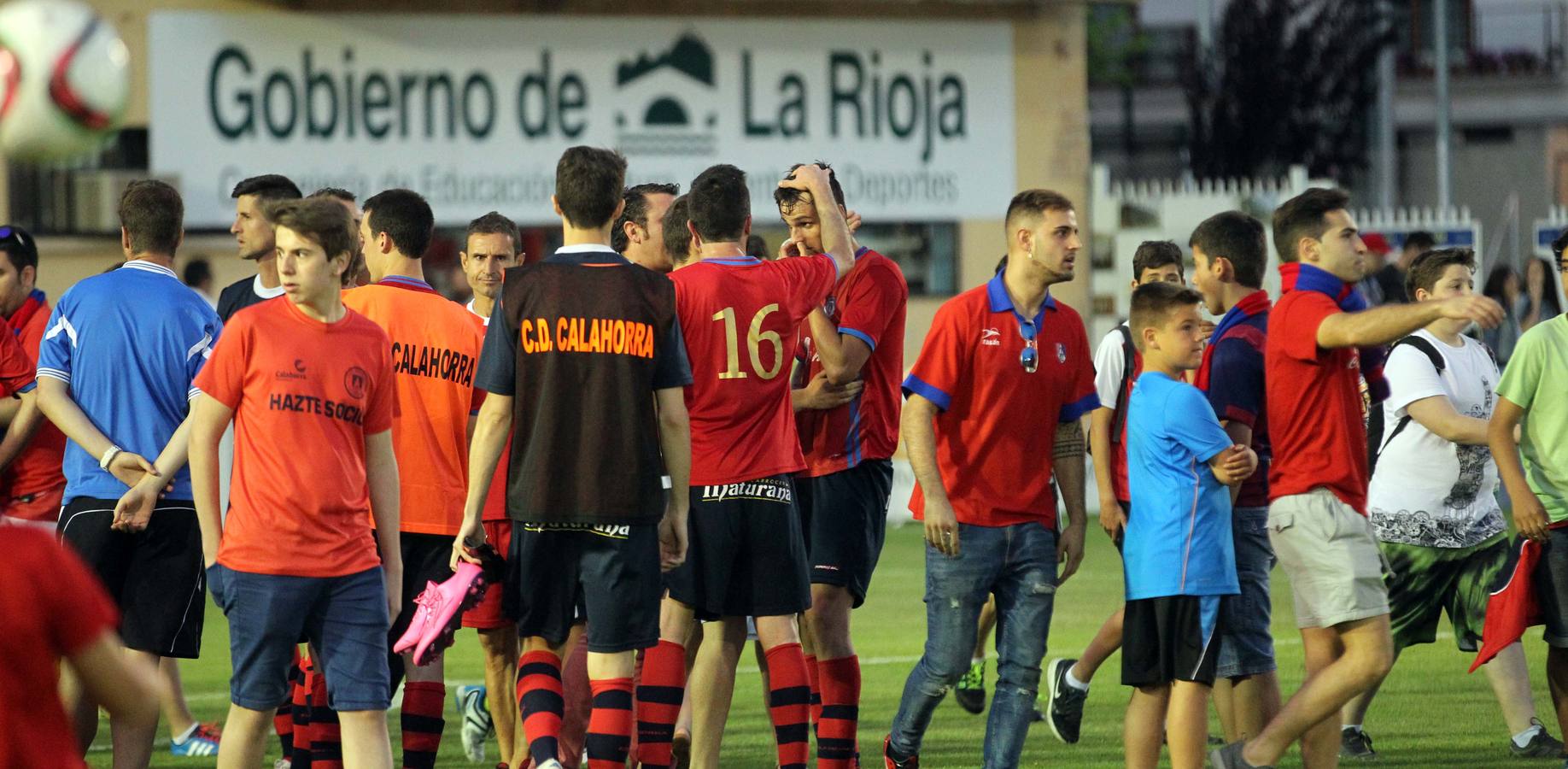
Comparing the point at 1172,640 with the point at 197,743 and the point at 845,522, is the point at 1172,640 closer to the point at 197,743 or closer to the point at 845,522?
the point at 845,522

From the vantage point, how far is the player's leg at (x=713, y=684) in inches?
279

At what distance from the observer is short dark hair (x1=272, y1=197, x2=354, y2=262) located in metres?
5.99

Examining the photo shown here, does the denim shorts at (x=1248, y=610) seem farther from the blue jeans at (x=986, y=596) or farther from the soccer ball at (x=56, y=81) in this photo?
the soccer ball at (x=56, y=81)

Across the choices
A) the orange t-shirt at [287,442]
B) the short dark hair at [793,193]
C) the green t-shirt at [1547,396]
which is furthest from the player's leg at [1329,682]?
the orange t-shirt at [287,442]

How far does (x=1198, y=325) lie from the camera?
6.83 metres

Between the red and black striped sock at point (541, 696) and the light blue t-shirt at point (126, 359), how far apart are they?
4.75 feet

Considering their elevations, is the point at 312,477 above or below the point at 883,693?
above

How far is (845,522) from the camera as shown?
764cm

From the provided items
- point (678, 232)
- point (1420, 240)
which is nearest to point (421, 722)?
point (678, 232)

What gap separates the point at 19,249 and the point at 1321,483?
5225mm

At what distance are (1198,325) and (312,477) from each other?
9.92 ft

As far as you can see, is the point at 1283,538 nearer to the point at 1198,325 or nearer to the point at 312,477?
the point at 1198,325

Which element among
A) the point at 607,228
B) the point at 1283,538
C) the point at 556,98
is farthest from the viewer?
the point at 556,98

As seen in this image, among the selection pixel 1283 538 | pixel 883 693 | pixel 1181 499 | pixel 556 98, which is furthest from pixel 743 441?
pixel 556 98
